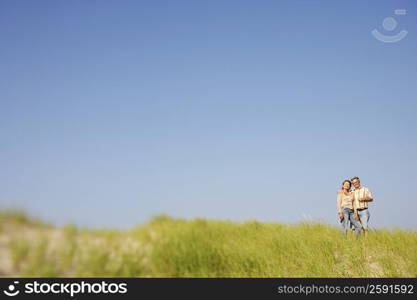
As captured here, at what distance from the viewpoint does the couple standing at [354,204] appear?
9469 mm

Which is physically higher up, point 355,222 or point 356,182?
point 356,182

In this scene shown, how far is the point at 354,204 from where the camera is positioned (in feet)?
31.4

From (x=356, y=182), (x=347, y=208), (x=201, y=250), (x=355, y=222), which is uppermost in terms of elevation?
(x=356, y=182)

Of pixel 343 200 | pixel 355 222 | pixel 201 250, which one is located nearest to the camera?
pixel 201 250

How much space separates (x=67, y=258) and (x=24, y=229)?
0.74 metres

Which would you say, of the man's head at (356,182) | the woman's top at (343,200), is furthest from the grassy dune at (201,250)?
the man's head at (356,182)

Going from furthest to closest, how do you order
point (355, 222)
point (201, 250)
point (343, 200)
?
point (343, 200) → point (355, 222) → point (201, 250)

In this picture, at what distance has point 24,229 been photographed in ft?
19.1

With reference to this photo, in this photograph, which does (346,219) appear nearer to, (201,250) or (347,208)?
(347,208)

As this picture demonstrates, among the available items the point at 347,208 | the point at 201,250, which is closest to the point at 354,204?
the point at 347,208

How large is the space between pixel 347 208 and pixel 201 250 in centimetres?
375

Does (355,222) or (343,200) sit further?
(343,200)

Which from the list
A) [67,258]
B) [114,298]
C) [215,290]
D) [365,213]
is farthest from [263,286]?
[365,213]

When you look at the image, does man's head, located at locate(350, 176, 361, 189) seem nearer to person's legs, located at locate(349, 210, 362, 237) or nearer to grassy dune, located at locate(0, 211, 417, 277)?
person's legs, located at locate(349, 210, 362, 237)
